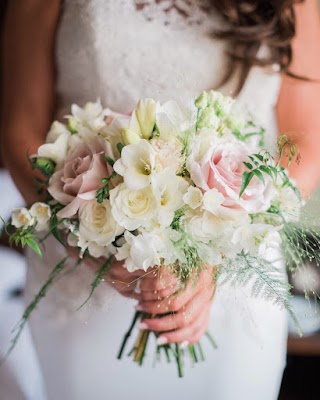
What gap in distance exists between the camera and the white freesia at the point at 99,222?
0.66 m

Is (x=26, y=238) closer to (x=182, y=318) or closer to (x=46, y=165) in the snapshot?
(x=46, y=165)

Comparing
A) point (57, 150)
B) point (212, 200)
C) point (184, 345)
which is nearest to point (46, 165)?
point (57, 150)

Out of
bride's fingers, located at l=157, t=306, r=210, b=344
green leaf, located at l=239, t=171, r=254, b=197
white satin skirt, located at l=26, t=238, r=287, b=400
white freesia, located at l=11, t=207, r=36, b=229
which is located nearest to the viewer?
green leaf, located at l=239, t=171, r=254, b=197

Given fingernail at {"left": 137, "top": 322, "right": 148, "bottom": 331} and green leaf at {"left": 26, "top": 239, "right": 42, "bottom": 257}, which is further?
fingernail at {"left": 137, "top": 322, "right": 148, "bottom": 331}

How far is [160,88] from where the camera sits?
0.72m

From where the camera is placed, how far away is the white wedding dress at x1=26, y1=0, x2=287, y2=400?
960 mm

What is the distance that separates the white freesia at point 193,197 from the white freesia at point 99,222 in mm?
86

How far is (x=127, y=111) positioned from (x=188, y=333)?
0.39m

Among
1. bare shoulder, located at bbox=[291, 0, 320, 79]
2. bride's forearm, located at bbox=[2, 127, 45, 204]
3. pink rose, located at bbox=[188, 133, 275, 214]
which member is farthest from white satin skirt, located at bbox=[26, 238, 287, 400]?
bare shoulder, located at bbox=[291, 0, 320, 79]

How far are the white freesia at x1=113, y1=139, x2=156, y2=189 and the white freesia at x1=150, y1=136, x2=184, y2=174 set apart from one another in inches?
0.4

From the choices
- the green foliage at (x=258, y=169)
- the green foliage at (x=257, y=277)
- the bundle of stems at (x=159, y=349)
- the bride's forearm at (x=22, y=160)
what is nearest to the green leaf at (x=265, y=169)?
the green foliage at (x=258, y=169)

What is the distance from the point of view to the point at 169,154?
0.63 metres

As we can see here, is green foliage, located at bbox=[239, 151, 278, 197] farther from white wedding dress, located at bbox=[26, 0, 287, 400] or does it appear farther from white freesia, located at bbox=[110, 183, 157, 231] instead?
white wedding dress, located at bbox=[26, 0, 287, 400]

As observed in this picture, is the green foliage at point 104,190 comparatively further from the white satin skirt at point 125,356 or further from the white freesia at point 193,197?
the white satin skirt at point 125,356
